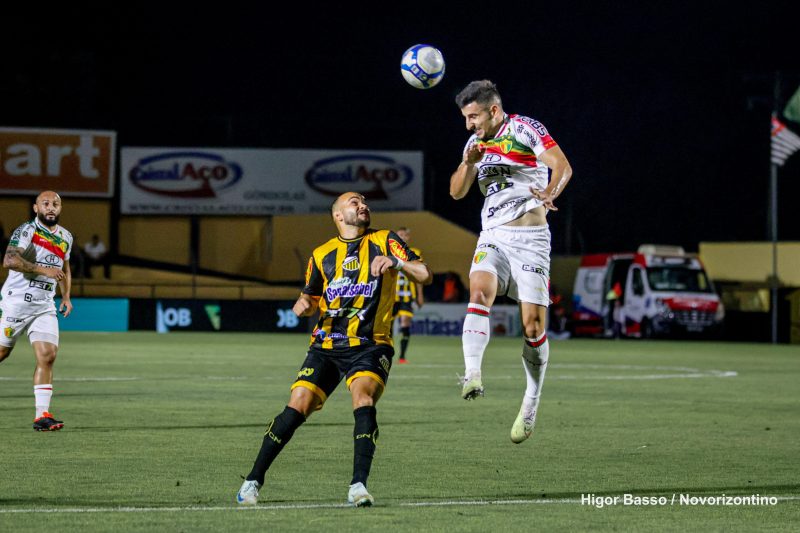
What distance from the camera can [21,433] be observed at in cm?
1271

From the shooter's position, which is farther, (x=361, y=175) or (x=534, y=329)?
(x=361, y=175)

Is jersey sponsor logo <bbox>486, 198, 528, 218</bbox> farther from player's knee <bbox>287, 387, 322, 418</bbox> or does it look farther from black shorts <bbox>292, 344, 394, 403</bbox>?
player's knee <bbox>287, 387, 322, 418</bbox>

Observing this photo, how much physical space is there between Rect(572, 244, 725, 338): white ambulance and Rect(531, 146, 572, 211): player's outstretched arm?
1249 inches

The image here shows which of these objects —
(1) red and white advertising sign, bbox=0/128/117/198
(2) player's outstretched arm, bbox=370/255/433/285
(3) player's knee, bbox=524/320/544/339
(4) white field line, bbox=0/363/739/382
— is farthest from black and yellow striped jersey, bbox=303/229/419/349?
(1) red and white advertising sign, bbox=0/128/117/198

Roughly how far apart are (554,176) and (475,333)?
1359 mm

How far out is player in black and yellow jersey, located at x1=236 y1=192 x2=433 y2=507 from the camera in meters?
8.57

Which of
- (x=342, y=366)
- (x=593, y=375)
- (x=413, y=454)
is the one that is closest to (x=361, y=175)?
(x=593, y=375)

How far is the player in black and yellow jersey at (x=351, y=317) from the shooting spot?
857 cm

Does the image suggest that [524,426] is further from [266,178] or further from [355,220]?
[266,178]

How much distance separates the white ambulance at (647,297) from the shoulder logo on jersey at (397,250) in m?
33.3

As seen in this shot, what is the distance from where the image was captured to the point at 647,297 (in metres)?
41.4

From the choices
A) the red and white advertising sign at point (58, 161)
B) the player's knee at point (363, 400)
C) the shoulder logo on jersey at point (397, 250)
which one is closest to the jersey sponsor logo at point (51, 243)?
the shoulder logo on jersey at point (397, 250)

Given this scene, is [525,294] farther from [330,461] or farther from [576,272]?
[576,272]

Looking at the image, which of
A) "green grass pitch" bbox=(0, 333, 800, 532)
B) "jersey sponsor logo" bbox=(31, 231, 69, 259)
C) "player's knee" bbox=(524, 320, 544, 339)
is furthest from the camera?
"jersey sponsor logo" bbox=(31, 231, 69, 259)
